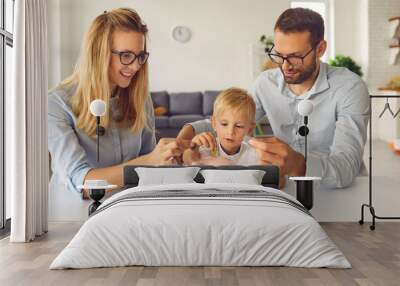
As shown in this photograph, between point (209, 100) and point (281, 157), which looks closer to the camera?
point (281, 157)

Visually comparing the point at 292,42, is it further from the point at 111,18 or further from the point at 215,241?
the point at 215,241

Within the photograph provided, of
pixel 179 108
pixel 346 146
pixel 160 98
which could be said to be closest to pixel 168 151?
pixel 179 108

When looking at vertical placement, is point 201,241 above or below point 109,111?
below

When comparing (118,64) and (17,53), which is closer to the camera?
(17,53)

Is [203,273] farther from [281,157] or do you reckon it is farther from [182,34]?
[182,34]

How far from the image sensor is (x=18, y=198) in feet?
19.6

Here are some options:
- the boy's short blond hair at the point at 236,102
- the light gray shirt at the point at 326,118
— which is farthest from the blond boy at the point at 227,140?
the light gray shirt at the point at 326,118

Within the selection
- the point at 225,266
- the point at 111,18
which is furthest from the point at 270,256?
the point at 111,18

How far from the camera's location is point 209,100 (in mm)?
7191

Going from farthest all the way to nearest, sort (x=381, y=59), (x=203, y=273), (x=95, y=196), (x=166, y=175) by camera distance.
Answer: (x=381, y=59) → (x=166, y=175) → (x=95, y=196) → (x=203, y=273)

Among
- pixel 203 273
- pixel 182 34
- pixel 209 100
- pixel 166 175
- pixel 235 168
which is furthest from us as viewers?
pixel 182 34

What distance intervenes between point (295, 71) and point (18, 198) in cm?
313

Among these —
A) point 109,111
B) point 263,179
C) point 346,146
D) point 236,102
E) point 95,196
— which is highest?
point 236,102

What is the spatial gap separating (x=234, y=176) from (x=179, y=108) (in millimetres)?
1059
